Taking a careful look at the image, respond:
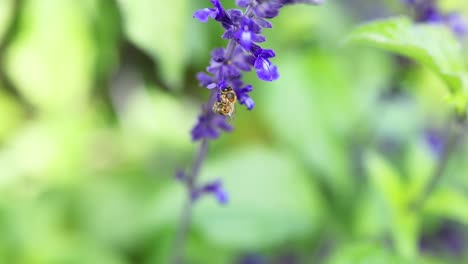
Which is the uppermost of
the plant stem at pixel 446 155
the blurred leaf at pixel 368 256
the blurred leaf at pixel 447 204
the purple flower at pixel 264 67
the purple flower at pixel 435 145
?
the purple flower at pixel 435 145

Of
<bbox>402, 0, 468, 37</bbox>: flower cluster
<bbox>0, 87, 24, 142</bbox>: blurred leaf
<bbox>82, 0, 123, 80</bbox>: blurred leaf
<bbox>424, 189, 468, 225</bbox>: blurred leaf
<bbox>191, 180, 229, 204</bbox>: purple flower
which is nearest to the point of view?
<bbox>191, 180, 229, 204</bbox>: purple flower

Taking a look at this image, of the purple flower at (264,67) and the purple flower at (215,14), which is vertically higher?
the purple flower at (215,14)

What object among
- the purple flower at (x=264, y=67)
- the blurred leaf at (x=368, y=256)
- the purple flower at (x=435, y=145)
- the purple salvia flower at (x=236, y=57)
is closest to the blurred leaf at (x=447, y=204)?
the blurred leaf at (x=368, y=256)

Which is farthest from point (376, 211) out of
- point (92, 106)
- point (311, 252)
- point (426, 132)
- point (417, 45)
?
point (92, 106)

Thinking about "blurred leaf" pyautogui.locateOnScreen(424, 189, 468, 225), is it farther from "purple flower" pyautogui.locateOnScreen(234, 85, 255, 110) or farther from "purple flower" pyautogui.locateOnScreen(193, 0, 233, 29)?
"purple flower" pyautogui.locateOnScreen(193, 0, 233, 29)

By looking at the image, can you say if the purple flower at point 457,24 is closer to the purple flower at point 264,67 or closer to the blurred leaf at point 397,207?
the blurred leaf at point 397,207

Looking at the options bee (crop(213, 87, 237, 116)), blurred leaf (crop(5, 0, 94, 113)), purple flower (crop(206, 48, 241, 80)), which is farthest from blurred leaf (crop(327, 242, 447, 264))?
blurred leaf (crop(5, 0, 94, 113))

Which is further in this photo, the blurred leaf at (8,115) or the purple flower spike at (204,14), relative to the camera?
the blurred leaf at (8,115)
